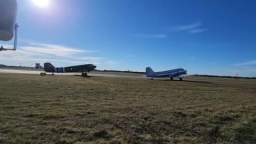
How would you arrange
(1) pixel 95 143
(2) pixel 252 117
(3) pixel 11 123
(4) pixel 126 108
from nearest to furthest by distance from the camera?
(1) pixel 95 143, (3) pixel 11 123, (2) pixel 252 117, (4) pixel 126 108

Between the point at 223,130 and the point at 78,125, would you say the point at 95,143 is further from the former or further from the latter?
the point at 223,130

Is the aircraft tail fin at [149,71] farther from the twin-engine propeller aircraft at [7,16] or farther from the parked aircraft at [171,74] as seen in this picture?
the twin-engine propeller aircraft at [7,16]

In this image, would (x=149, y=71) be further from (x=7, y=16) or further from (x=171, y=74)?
(x=7, y=16)

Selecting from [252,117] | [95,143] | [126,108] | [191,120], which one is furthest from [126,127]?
[252,117]

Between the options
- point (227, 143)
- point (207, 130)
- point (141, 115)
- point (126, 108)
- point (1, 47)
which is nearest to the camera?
point (1, 47)

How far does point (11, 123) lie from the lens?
9.18m

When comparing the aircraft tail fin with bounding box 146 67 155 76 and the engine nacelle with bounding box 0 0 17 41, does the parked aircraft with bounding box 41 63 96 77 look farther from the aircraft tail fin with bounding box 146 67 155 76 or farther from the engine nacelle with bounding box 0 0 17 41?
the engine nacelle with bounding box 0 0 17 41

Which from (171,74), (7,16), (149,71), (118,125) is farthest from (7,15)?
(149,71)

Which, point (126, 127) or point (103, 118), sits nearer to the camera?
point (126, 127)

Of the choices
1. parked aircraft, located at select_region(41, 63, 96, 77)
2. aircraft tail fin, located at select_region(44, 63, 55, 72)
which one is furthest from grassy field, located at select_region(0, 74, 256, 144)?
aircraft tail fin, located at select_region(44, 63, 55, 72)

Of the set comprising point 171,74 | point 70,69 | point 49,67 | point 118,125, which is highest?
point 49,67

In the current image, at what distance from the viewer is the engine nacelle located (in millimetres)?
3561

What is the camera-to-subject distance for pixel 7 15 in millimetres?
3623

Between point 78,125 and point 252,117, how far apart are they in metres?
7.23
